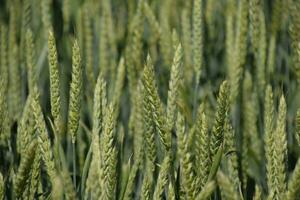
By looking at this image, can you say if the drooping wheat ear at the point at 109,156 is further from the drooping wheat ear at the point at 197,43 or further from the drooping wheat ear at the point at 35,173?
the drooping wheat ear at the point at 197,43

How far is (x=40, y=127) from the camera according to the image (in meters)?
0.82

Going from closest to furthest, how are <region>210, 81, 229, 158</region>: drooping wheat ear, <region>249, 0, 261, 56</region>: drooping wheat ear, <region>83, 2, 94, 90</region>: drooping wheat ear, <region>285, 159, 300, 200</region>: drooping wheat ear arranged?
<region>285, 159, 300, 200</region>: drooping wheat ear, <region>210, 81, 229, 158</region>: drooping wheat ear, <region>249, 0, 261, 56</region>: drooping wheat ear, <region>83, 2, 94, 90</region>: drooping wheat ear

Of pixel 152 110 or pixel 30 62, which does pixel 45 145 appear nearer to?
pixel 152 110

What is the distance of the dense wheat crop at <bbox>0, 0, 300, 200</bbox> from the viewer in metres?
0.79

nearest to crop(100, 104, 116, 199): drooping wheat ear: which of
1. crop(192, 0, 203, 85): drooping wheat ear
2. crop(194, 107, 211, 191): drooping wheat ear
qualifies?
crop(194, 107, 211, 191): drooping wheat ear

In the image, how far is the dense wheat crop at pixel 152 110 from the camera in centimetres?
79

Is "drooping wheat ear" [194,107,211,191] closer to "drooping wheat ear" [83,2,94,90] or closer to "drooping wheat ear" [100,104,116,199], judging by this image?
"drooping wheat ear" [100,104,116,199]

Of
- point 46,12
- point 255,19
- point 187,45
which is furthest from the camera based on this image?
point 187,45

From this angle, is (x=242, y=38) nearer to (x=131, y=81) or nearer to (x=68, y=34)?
(x=131, y=81)

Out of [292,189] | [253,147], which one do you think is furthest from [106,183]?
[253,147]

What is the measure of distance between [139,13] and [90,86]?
22 centimetres

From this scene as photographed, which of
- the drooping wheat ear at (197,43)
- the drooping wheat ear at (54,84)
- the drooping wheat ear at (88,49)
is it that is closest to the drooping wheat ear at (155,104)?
the drooping wheat ear at (54,84)

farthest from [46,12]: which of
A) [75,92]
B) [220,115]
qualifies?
[220,115]

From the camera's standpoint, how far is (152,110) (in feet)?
2.77
